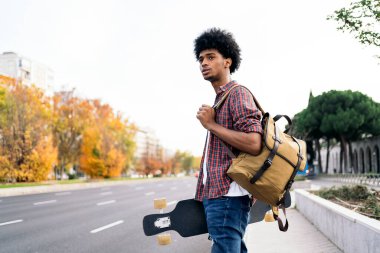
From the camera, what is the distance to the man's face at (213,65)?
2693mm

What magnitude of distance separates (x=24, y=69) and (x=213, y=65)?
88374 mm

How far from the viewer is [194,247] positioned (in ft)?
24.8

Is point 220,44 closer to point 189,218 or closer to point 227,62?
point 227,62

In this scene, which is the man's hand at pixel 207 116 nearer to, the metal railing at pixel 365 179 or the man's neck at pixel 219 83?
the man's neck at pixel 219 83

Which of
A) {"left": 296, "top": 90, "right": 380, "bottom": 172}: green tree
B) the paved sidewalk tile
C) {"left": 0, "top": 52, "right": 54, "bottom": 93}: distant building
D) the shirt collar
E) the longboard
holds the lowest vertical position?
the paved sidewalk tile

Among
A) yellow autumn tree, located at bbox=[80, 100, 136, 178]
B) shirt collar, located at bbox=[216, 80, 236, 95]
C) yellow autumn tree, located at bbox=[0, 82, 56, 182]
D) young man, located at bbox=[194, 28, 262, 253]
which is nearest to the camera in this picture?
young man, located at bbox=[194, 28, 262, 253]

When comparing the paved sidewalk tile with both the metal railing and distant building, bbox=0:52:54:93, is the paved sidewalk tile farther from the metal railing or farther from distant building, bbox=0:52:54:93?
distant building, bbox=0:52:54:93

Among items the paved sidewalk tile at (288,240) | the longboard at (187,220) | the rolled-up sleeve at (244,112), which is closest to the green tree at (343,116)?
the paved sidewalk tile at (288,240)

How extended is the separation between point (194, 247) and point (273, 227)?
185 cm

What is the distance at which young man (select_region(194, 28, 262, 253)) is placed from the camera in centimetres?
233

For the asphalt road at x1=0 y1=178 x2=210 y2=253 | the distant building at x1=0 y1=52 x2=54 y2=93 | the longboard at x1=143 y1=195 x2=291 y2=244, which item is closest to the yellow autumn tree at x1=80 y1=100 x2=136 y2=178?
the distant building at x1=0 y1=52 x2=54 y2=93

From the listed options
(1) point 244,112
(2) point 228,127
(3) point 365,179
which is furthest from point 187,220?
(3) point 365,179

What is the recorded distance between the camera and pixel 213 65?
271cm

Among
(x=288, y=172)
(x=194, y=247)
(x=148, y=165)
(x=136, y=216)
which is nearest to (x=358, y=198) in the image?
(x=194, y=247)
